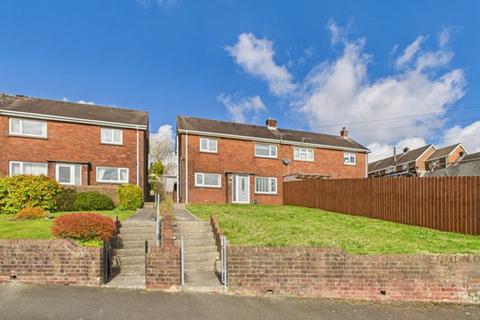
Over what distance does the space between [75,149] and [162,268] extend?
15.8 metres

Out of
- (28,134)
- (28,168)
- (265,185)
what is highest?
(28,134)

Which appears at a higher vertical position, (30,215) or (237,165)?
(237,165)

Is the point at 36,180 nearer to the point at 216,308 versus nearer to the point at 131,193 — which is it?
the point at 131,193

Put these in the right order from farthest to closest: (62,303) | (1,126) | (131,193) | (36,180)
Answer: (1,126), (131,193), (36,180), (62,303)

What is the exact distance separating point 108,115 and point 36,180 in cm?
851

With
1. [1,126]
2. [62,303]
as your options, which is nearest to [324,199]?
[62,303]

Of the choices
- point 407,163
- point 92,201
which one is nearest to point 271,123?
point 92,201

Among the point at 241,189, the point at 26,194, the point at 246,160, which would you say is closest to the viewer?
the point at 26,194

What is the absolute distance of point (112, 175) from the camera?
64.0 feet

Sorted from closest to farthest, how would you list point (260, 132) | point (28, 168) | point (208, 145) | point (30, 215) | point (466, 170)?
point (30, 215) → point (28, 168) → point (466, 170) → point (208, 145) → point (260, 132)

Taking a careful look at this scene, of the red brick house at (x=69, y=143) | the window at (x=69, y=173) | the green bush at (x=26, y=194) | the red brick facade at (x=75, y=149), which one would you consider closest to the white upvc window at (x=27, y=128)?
the red brick house at (x=69, y=143)

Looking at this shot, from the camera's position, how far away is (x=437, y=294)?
610 cm

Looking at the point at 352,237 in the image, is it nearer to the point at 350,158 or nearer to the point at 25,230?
the point at 25,230

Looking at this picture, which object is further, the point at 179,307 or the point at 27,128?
the point at 27,128
